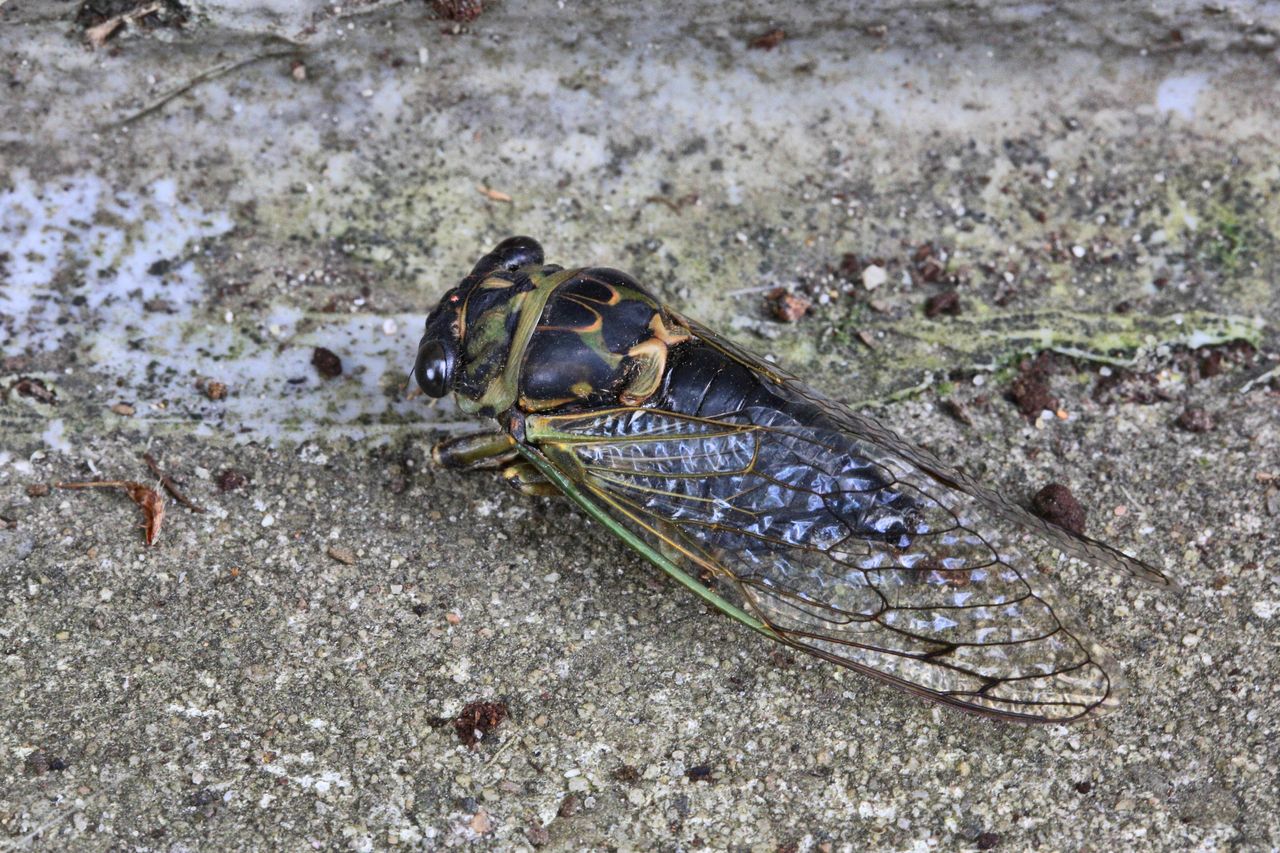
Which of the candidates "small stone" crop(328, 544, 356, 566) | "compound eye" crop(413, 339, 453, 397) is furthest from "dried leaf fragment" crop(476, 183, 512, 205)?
"small stone" crop(328, 544, 356, 566)

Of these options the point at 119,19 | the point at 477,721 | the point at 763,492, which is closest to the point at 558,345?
the point at 763,492

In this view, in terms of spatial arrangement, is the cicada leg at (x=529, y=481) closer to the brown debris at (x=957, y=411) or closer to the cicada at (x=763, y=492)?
the cicada at (x=763, y=492)

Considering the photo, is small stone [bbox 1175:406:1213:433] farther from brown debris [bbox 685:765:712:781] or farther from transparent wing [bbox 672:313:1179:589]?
brown debris [bbox 685:765:712:781]

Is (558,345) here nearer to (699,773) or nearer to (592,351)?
(592,351)

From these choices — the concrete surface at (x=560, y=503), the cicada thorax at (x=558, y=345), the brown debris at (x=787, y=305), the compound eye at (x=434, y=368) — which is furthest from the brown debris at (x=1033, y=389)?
the compound eye at (x=434, y=368)

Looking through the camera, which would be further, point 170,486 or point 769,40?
point 769,40

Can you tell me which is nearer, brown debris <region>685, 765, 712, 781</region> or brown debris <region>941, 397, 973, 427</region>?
brown debris <region>685, 765, 712, 781</region>

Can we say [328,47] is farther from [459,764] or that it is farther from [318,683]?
[459,764]
